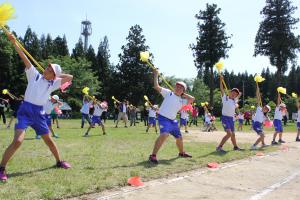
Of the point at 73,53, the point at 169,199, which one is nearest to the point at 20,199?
the point at 169,199

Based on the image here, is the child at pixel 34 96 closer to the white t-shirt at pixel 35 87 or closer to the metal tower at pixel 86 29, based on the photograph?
the white t-shirt at pixel 35 87

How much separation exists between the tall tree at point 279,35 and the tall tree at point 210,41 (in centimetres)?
567

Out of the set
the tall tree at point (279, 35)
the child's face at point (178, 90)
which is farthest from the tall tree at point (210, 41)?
the child's face at point (178, 90)

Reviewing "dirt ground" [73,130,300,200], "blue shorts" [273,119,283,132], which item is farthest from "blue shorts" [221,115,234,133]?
"blue shorts" [273,119,283,132]

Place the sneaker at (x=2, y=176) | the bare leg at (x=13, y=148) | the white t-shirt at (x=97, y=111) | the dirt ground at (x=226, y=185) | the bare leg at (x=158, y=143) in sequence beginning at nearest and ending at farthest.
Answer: the dirt ground at (x=226, y=185) < the sneaker at (x=2, y=176) < the bare leg at (x=13, y=148) < the bare leg at (x=158, y=143) < the white t-shirt at (x=97, y=111)

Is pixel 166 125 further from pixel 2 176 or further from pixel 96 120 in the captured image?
pixel 96 120

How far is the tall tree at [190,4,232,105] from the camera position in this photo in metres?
60.8

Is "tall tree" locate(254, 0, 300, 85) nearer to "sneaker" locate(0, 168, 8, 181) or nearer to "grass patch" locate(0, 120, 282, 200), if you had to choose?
"grass patch" locate(0, 120, 282, 200)

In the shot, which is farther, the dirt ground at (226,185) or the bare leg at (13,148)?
the bare leg at (13,148)

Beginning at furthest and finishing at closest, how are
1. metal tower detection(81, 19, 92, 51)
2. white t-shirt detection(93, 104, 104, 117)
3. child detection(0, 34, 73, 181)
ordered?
metal tower detection(81, 19, 92, 51)
white t-shirt detection(93, 104, 104, 117)
child detection(0, 34, 73, 181)

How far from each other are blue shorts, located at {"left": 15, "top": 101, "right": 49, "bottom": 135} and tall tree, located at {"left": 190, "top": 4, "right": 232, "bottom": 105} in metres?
53.3

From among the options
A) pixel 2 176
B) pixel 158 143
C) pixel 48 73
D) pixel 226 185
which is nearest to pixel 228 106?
pixel 158 143

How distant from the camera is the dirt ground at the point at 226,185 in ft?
22.6

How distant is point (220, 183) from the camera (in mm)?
8242
